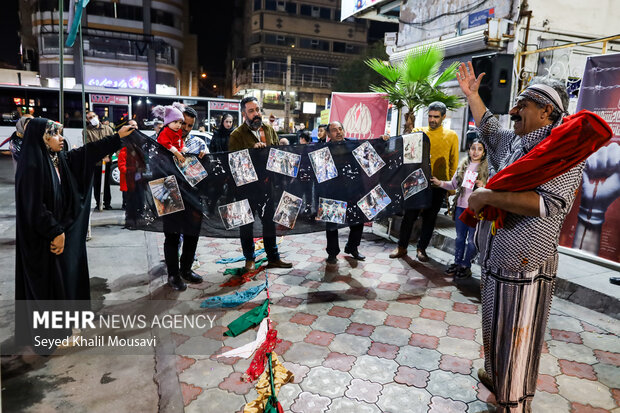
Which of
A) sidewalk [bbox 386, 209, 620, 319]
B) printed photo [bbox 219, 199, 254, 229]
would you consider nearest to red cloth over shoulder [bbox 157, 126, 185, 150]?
printed photo [bbox 219, 199, 254, 229]

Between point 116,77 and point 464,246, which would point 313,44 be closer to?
point 116,77

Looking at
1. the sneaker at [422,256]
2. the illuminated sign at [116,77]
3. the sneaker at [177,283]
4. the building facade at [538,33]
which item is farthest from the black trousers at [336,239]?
the illuminated sign at [116,77]

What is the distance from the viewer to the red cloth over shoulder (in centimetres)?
411

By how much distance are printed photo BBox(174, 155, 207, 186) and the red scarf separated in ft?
9.76

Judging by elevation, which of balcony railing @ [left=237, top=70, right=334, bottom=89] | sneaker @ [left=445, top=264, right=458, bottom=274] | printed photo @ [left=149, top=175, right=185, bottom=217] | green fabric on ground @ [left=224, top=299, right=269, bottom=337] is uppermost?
balcony railing @ [left=237, top=70, right=334, bottom=89]

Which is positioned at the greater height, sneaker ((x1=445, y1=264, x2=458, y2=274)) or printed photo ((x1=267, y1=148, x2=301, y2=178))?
printed photo ((x1=267, y1=148, x2=301, y2=178))

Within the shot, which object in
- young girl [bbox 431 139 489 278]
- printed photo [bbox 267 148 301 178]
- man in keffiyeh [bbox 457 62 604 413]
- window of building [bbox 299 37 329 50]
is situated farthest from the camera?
window of building [bbox 299 37 329 50]

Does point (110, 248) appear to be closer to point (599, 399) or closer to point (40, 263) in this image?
point (40, 263)

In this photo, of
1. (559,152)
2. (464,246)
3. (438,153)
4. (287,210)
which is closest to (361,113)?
(438,153)

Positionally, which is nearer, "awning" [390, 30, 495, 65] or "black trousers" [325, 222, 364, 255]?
"black trousers" [325, 222, 364, 255]

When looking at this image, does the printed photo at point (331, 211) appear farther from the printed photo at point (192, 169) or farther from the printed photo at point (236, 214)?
the printed photo at point (192, 169)

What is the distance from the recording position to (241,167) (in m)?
4.13

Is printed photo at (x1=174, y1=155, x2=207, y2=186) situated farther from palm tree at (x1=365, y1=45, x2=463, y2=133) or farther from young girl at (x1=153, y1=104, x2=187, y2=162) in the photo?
palm tree at (x1=365, y1=45, x2=463, y2=133)

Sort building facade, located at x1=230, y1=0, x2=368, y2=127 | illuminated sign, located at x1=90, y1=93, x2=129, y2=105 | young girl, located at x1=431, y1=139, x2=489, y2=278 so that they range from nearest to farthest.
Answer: young girl, located at x1=431, y1=139, x2=489, y2=278
illuminated sign, located at x1=90, y1=93, x2=129, y2=105
building facade, located at x1=230, y1=0, x2=368, y2=127
